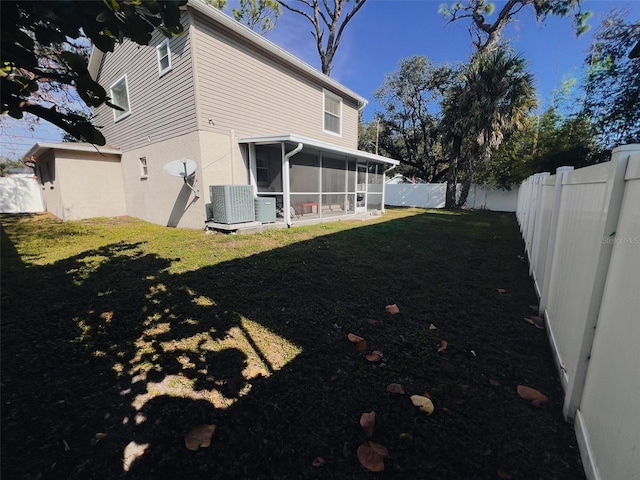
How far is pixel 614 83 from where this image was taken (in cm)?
1283

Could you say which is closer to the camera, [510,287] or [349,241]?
[510,287]

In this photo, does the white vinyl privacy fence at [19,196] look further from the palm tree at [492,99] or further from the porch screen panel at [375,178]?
the palm tree at [492,99]

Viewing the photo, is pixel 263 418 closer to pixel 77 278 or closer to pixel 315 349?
pixel 315 349

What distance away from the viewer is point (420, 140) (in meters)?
24.1

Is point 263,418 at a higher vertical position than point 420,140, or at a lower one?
lower

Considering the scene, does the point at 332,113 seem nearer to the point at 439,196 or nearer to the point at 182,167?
the point at 182,167

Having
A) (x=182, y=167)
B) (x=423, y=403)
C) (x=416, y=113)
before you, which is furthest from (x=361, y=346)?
(x=416, y=113)

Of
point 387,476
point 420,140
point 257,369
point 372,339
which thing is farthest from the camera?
point 420,140

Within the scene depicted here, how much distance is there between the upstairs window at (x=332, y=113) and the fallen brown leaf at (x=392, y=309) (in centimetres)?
1085

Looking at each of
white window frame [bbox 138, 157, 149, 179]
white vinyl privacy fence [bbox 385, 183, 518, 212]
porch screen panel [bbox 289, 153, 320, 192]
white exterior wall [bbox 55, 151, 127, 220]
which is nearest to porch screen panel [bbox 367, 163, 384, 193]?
porch screen panel [bbox 289, 153, 320, 192]

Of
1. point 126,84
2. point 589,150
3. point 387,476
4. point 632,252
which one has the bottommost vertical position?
point 387,476

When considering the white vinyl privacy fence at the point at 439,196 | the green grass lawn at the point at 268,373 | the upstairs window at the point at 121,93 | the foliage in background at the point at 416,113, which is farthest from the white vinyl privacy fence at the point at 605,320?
the foliage in background at the point at 416,113

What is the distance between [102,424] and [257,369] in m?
1.03

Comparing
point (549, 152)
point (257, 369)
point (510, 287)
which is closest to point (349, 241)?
point (510, 287)
